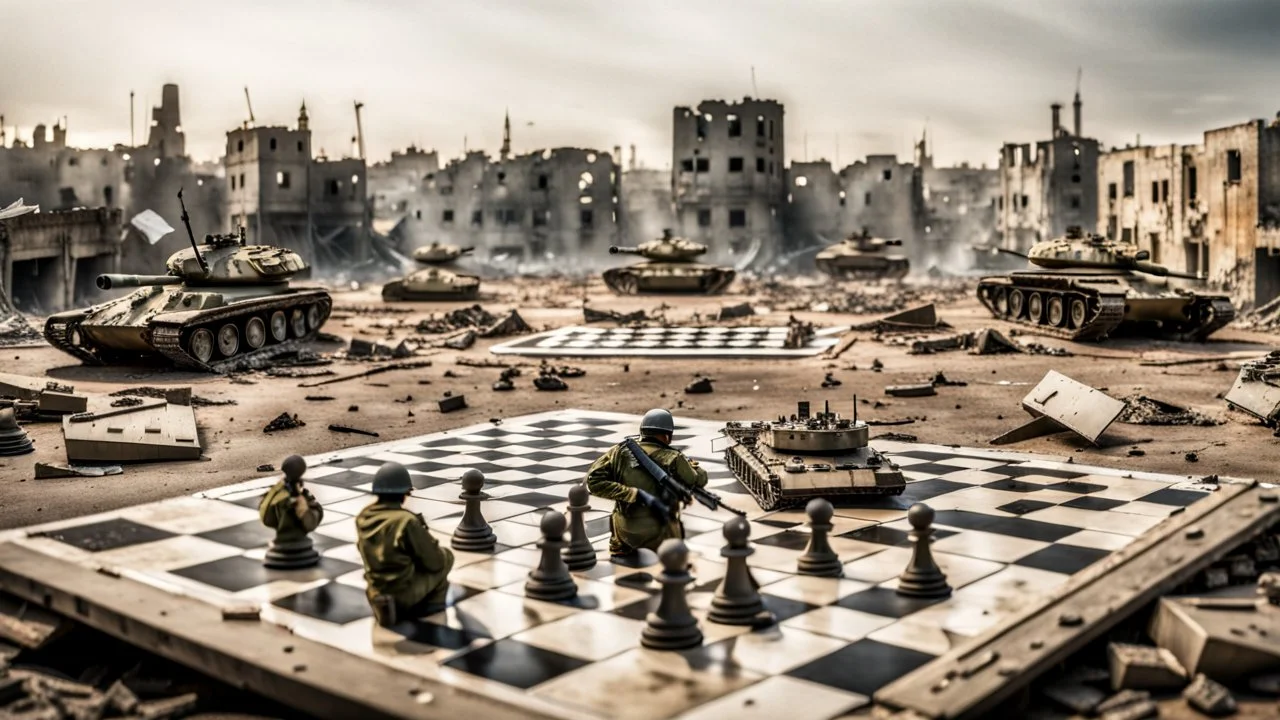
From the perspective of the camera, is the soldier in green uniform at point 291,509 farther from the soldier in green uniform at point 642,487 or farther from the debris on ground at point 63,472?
the debris on ground at point 63,472

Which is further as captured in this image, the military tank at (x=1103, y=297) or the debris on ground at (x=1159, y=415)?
the military tank at (x=1103, y=297)

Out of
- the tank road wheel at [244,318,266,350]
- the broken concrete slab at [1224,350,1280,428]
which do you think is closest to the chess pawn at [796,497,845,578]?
the broken concrete slab at [1224,350,1280,428]

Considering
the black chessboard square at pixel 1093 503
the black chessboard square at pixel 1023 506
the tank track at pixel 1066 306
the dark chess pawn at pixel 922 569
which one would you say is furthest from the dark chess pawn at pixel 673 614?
the tank track at pixel 1066 306

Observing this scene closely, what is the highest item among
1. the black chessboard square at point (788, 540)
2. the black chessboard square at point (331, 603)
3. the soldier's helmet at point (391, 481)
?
the soldier's helmet at point (391, 481)

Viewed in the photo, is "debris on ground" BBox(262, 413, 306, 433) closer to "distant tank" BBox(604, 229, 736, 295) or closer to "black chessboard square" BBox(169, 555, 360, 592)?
"black chessboard square" BBox(169, 555, 360, 592)

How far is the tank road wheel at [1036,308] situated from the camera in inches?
1186

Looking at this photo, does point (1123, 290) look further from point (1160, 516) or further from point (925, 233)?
point (925, 233)

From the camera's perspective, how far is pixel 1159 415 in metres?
16.4

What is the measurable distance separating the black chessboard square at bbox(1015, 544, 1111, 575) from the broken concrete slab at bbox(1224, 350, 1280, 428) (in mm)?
6955

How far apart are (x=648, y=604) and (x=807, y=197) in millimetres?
68581

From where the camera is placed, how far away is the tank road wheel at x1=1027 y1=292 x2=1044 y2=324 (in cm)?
3012

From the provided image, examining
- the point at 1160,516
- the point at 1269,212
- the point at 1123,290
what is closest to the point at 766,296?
the point at 1269,212

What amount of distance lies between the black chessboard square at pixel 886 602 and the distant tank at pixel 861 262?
48.1 metres

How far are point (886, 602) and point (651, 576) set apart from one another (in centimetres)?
159
